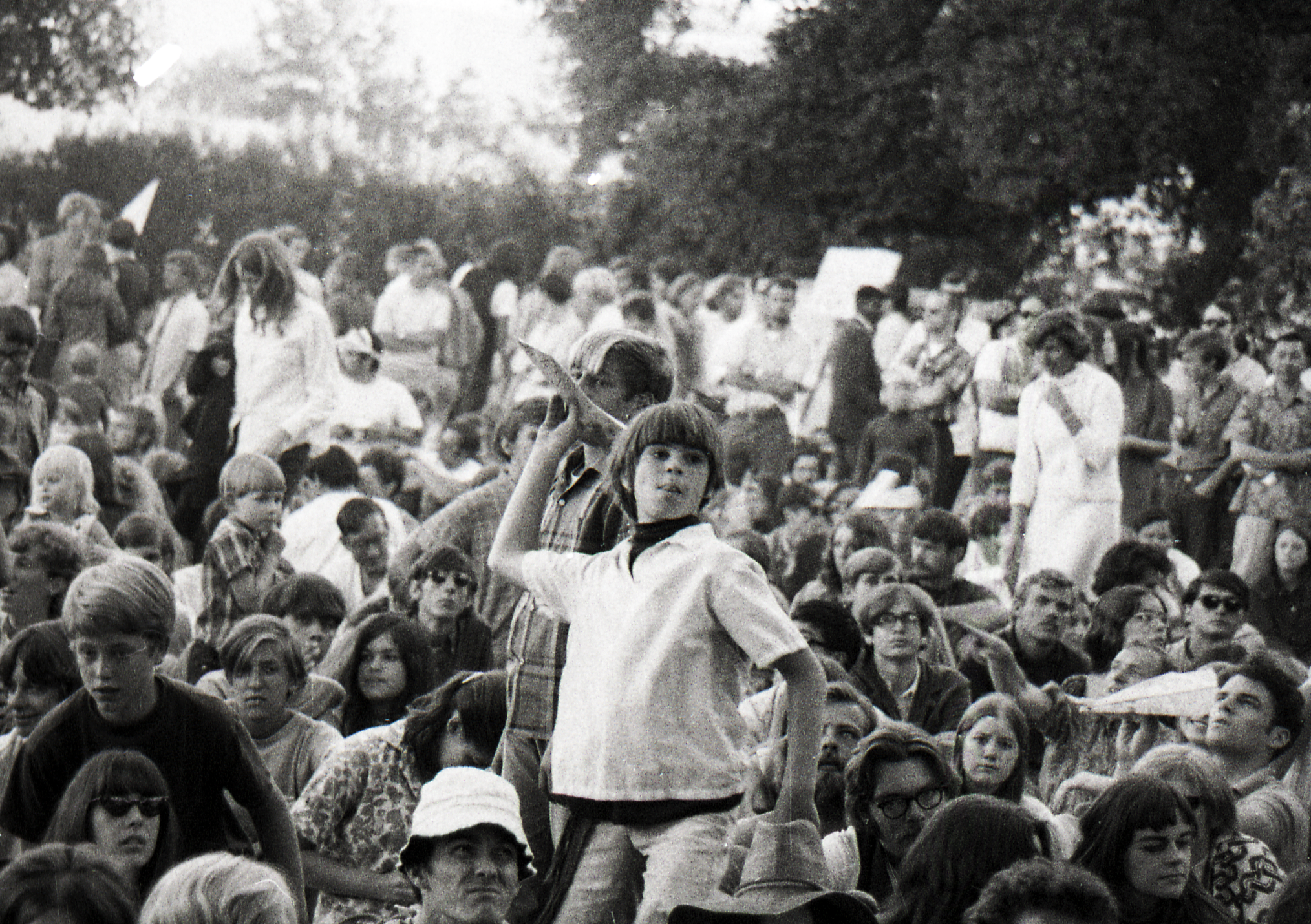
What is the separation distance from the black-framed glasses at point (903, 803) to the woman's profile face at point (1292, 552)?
5.31 m

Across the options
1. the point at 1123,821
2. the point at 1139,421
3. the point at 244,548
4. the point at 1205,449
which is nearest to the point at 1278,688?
the point at 1123,821

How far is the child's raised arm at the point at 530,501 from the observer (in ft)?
15.7

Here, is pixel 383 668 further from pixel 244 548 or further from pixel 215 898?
pixel 215 898

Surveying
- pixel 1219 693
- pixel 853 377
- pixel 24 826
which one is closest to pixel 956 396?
pixel 853 377

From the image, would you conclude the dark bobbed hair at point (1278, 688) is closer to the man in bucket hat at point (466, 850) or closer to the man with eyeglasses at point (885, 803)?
the man with eyeglasses at point (885, 803)

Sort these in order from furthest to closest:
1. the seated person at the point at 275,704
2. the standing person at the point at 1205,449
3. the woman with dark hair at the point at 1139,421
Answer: the standing person at the point at 1205,449 → the woman with dark hair at the point at 1139,421 → the seated person at the point at 275,704

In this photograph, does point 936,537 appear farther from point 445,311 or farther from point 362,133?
point 362,133

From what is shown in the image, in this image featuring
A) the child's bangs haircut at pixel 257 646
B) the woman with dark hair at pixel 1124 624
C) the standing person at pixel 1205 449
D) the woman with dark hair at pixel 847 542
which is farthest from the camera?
the standing person at pixel 1205 449

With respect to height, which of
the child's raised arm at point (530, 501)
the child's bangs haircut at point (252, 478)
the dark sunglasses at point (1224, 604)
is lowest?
the dark sunglasses at point (1224, 604)

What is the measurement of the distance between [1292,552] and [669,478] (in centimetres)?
671

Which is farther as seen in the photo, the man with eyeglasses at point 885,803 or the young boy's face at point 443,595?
the young boy's face at point 443,595

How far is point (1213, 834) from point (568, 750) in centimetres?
216

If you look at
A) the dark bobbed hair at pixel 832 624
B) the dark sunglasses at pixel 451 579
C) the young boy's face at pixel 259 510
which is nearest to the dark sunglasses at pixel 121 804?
the dark sunglasses at pixel 451 579

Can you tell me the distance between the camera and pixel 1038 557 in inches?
429
